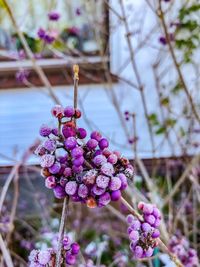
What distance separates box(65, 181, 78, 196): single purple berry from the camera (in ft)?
1.41

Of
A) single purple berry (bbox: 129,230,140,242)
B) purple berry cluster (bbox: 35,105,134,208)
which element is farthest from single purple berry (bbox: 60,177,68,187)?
single purple berry (bbox: 129,230,140,242)

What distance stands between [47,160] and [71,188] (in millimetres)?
32

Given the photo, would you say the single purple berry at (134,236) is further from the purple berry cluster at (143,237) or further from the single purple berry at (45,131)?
the single purple berry at (45,131)

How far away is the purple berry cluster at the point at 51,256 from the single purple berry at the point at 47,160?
0.10 meters

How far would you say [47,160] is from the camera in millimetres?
427

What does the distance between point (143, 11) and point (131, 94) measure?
1.79 feet

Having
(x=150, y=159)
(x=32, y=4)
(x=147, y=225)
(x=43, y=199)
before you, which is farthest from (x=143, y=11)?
(x=147, y=225)

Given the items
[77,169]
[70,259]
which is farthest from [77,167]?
[70,259]

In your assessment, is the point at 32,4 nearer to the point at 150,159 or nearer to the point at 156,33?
the point at 156,33

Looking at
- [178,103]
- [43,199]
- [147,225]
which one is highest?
[178,103]

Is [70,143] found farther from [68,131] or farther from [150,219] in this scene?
[150,219]

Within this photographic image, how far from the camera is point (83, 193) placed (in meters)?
0.43

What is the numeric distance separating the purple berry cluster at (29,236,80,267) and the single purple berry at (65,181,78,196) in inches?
3.1

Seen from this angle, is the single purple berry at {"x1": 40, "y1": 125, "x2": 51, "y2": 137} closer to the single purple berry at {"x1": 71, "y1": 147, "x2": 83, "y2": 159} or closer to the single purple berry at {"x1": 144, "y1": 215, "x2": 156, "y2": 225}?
the single purple berry at {"x1": 71, "y1": 147, "x2": 83, "y2": 159}
